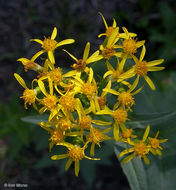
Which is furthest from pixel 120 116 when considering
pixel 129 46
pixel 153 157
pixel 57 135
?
pixel 153 157

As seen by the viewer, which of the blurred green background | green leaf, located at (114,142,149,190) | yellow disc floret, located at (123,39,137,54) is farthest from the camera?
the blurred green background

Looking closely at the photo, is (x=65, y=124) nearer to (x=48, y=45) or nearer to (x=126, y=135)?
(x=126, y=135)

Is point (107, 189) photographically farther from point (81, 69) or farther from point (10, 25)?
point (10, 25)

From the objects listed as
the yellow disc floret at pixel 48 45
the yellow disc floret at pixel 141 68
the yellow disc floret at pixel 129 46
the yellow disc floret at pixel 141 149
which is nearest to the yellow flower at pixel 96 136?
the yellow disc floret at pixel 141 149

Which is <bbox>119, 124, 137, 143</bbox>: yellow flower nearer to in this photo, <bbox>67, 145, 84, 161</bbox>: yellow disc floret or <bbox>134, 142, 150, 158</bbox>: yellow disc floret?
<bbox>134, 142, 150, 158</bbox>: yellow disc floret

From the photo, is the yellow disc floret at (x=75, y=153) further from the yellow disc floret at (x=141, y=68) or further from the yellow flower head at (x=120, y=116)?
the yellow disc floret at (x=141, y=68)

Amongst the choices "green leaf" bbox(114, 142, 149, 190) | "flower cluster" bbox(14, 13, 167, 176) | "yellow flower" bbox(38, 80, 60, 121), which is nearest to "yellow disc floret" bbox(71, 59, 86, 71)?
"flower cluster" bbox(14, 13, 167, 176)
